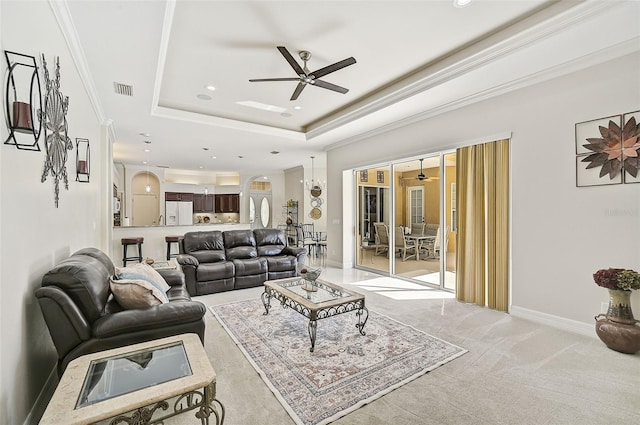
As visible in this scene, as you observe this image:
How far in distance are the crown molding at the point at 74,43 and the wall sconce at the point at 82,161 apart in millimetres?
721

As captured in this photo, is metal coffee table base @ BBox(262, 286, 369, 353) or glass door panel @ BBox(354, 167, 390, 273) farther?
glass door panel @ BBox(354, 167, 390, 273)

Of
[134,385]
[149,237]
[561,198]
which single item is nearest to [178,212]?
[149,237]

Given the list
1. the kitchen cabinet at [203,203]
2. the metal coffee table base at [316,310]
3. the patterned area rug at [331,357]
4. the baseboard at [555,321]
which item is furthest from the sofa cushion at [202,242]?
the kitchen cabinet at [203,203]

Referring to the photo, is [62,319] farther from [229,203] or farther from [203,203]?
[203,203]

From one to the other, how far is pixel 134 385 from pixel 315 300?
187cm

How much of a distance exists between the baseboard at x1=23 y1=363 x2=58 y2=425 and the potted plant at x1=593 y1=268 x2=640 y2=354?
4.74m

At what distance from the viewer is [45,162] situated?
2055 millimetres

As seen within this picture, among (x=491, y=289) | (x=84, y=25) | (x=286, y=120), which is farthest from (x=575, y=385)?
(x=286, y=120)

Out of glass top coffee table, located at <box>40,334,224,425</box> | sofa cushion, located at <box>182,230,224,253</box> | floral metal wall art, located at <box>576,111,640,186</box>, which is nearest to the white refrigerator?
sofa cushion, located at <box>182,230,224,253</box>

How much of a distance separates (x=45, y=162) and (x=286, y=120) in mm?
4291

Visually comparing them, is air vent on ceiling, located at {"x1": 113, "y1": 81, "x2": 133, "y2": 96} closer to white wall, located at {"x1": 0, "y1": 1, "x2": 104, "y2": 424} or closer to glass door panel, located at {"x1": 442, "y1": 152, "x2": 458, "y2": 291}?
white wall, located at {"x1": 0, "y1": 1, "x2": 104, "y2": 424}

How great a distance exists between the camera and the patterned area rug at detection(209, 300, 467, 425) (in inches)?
84.0

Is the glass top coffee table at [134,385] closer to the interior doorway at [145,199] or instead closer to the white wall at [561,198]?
the white wall at [561,198]

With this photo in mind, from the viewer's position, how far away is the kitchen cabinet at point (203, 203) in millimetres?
11898
